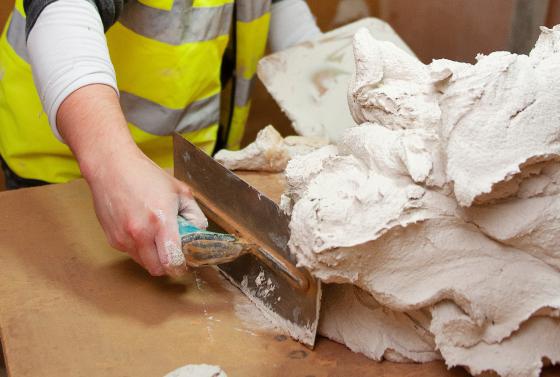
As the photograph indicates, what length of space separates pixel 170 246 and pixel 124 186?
0.13 m

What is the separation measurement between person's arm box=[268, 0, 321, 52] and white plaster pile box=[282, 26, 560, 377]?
41.9 inches

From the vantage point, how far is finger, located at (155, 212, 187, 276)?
4.09 feet

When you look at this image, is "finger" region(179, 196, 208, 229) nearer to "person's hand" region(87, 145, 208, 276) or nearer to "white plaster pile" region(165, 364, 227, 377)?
"person's hand" region(87, 145, 208, 276)

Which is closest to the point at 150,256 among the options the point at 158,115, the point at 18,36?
the point at 158,115

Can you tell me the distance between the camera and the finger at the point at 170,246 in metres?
1.25

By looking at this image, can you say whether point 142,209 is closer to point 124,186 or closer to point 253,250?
point 124,186

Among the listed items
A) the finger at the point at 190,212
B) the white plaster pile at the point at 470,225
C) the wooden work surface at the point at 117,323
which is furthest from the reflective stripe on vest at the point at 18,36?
the white plaster pile at the point at 470,225

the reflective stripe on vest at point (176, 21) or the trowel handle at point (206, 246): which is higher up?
the reflective stripe on vest at point (176, 21)

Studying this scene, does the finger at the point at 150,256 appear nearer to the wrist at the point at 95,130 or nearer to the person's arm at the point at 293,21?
the wrist at the point at 95,130

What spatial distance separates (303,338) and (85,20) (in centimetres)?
76

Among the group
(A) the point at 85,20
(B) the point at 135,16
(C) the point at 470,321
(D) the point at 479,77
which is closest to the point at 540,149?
(D) the point at 479,77

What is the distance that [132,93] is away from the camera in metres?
1.84

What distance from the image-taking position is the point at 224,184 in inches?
55.6

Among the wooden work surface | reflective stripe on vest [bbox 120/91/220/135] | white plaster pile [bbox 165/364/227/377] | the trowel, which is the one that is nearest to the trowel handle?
the trowel
